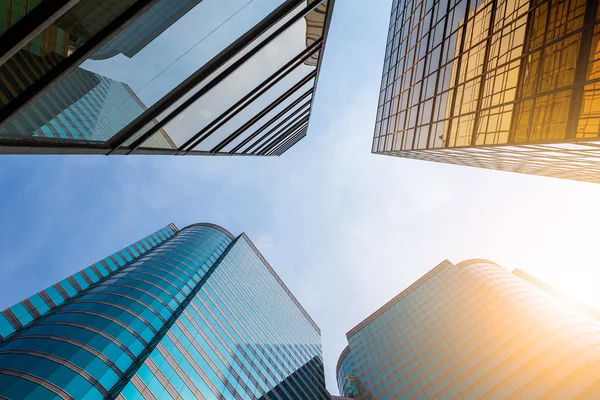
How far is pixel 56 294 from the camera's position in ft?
→ 152

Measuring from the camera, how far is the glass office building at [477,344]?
36.2 m

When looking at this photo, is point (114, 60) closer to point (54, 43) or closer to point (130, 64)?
point (130, 64)

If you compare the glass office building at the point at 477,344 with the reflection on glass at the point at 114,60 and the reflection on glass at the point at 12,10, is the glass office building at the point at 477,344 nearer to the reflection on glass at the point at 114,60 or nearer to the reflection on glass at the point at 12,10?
the reflection on glass at the point at 114,60

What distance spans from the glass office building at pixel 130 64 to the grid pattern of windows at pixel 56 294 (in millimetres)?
41749

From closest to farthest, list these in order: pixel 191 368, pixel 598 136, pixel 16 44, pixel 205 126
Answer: pixel 16 44 → pixel 598 136 → pixel 205 126 → pixel 191 368

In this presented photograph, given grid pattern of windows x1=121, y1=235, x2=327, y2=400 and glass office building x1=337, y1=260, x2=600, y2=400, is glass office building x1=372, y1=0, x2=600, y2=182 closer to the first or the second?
grid pattern of windows x1=121, y1=235, x2=327, y2=400

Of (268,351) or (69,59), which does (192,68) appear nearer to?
(69,59)

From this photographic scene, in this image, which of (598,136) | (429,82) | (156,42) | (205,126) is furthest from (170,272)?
(598,136)

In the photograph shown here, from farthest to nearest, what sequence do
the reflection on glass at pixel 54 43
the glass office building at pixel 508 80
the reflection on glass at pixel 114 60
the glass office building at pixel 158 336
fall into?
the glass office building at pixel 158 336 → the glass office building at pixel 508 80 → the reflection on glass at pixel 114 60 → the reflection on glass at pixel 54 43

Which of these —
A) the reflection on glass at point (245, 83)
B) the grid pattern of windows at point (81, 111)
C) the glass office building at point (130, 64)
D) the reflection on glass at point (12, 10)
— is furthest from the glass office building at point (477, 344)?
the reflection on glass at point (12, 10)

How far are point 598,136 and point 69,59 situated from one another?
11.6 meters

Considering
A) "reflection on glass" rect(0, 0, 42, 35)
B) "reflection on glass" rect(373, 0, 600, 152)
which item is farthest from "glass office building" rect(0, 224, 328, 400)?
"reflection on glass" rect(373, 0, 600, 152)

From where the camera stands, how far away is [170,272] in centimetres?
4862

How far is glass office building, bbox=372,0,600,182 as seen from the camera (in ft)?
28.8
